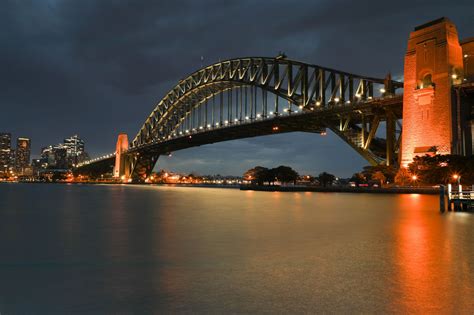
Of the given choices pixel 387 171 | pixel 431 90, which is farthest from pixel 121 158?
pixel 431 90

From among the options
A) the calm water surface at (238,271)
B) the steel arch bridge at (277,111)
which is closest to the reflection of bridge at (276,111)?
the steel arch bridge at (277,111)

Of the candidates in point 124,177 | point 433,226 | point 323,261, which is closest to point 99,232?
point 323,261

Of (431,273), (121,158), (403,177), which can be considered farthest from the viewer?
(121,158)

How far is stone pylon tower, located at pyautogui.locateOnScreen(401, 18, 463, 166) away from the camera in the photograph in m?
35.8

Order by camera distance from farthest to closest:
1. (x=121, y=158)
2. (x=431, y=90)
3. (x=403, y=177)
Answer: (x=121, y=158)
(x=403, y=177)
(x=431, y=90)

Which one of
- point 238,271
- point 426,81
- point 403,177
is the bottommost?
point 238,271

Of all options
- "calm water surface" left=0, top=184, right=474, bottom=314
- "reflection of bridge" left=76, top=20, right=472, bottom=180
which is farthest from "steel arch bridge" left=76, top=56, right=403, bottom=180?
"calm water surface" left=0, top=184, right=474, bottom=314

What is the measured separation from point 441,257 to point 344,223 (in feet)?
22.2

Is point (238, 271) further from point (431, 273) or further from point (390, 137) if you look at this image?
point (390, 137)

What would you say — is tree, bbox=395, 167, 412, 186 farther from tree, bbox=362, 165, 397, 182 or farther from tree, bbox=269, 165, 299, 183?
tree, bbox=269, 165, 299, 183

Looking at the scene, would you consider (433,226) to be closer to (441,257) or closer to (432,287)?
(441,257)

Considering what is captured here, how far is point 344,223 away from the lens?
48.3 feet

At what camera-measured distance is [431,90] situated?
121ft

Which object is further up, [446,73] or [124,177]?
[446,73]
